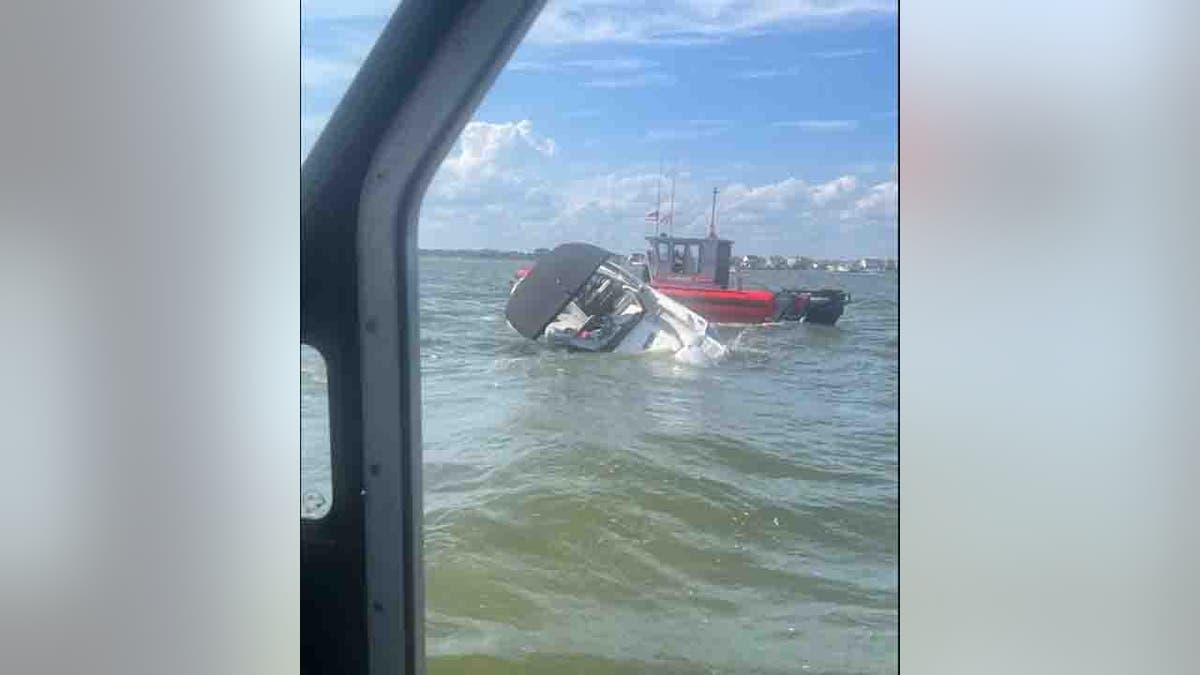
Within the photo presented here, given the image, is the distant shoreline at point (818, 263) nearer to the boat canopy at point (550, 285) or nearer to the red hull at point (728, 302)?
the red hull at point (728, 302)

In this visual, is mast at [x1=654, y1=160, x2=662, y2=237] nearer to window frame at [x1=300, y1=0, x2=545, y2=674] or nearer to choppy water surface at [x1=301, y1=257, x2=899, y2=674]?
choppy water surface at [x1=301, y1=257, x2=899, y2=674]

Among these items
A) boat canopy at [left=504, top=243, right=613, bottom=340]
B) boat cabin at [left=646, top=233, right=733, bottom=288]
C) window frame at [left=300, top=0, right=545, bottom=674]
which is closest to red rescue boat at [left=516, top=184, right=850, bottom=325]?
boat cabin at [left=646, top=233, right=733, bottom=288]

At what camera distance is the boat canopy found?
1.51 m

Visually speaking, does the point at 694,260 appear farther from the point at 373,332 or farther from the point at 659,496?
the point at 373,332

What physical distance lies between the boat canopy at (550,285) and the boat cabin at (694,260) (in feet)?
0.28

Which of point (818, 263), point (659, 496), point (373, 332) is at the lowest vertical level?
point (659, 496)

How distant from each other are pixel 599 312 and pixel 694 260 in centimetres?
16

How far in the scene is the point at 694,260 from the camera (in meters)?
1.45

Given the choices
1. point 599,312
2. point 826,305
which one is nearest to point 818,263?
point 826,305
